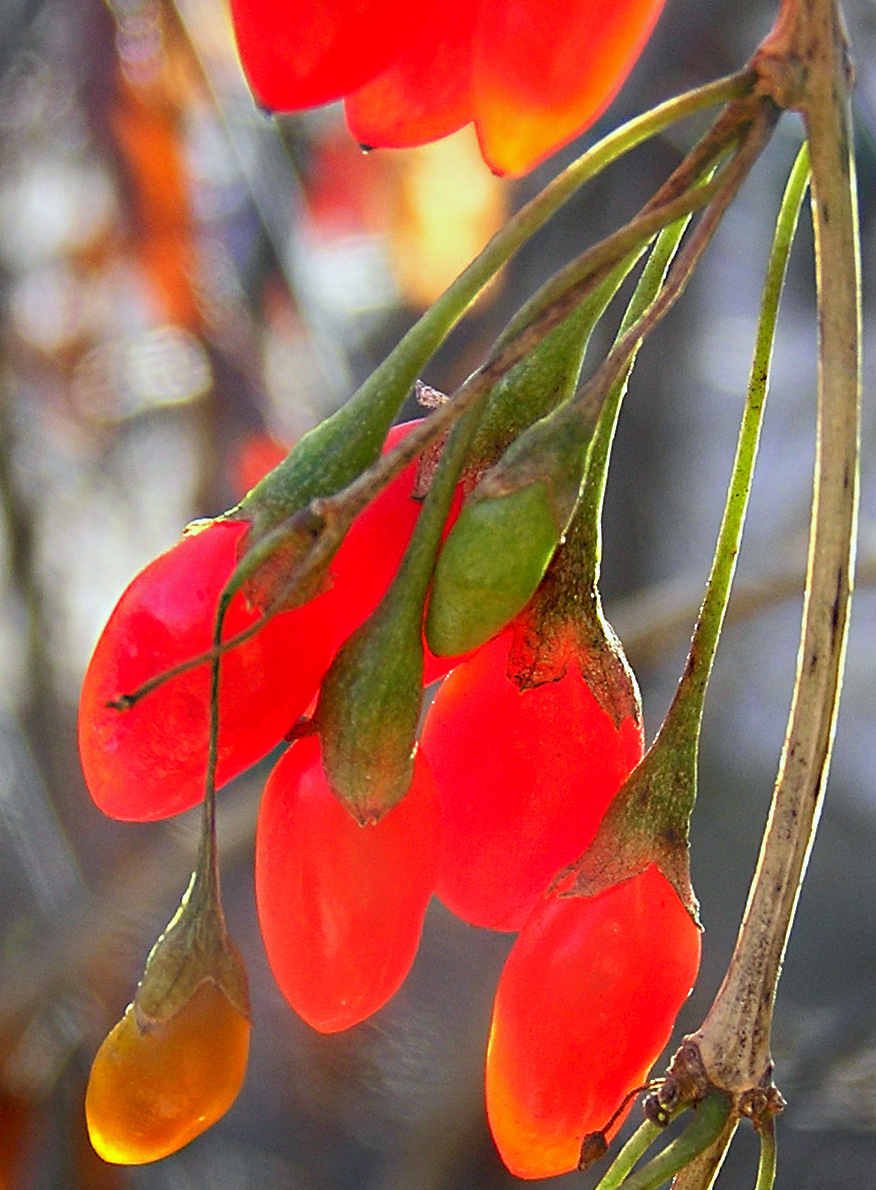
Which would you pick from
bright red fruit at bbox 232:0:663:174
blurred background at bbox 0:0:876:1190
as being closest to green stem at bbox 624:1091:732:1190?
bright red fruit at bbox 232:0:663:174

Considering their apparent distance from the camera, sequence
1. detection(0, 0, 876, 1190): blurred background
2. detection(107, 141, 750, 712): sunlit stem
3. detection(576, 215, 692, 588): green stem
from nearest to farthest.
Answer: detection(107, 141, 750, 712): sunlit stem → detection(576, 215, 692, 588): green stem → detection(0, 0, 876, 1190): blurred background

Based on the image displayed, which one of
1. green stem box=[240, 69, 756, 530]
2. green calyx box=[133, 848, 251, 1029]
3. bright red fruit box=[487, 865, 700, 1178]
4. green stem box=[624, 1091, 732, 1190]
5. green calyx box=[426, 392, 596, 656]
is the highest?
green stem box=[240, 69, 756, 530]

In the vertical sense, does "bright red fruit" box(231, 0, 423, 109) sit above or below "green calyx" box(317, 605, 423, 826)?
above

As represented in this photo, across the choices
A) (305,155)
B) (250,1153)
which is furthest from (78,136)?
(250,1153)

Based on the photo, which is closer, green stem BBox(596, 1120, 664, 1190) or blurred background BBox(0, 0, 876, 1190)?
green stem BBox(596, 1120, 664, 1190)

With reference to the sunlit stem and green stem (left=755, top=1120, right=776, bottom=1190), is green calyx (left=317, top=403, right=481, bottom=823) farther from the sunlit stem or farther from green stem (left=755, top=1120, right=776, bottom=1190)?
green stem (left=755, top=1120, right=776, bottom=1190)

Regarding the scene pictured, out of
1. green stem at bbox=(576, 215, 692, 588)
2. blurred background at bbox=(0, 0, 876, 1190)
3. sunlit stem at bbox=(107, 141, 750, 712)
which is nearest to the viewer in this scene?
sunlit stem at bbox=(107, 141, 750, 712)

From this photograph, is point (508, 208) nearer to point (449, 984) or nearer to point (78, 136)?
point (78, 136)

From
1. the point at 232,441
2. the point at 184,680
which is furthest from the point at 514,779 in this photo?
the point at 232,441
